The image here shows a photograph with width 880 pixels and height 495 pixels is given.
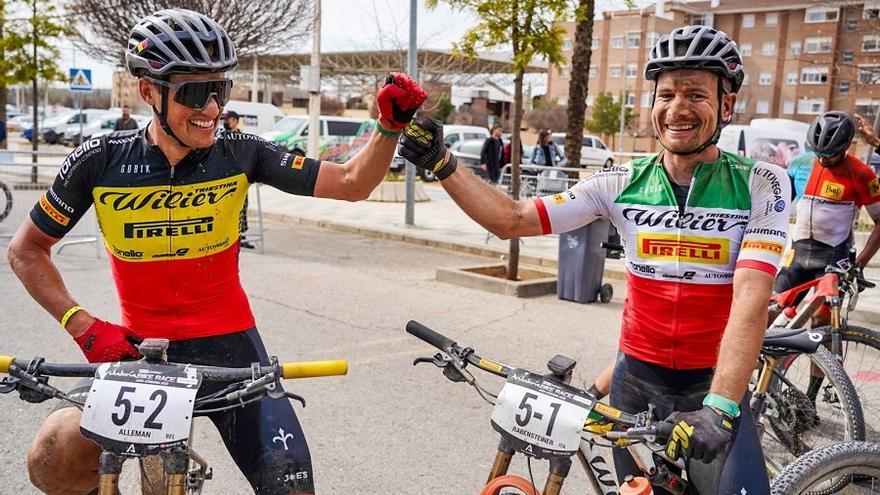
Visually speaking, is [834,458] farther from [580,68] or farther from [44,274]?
[580,68]

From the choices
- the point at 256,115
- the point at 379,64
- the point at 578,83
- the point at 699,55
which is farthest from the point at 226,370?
the point at 379,64

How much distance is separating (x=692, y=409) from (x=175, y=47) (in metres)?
2.18

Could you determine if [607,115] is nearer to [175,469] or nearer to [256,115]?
[256,115]

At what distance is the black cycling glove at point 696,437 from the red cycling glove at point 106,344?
1637mm

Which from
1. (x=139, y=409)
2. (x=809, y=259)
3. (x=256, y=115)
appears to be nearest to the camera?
(x=139, y=409)

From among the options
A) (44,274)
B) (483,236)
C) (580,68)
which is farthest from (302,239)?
(44,274)

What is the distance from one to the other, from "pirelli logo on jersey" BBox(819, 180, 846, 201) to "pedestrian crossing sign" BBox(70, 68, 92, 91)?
61.9 feet

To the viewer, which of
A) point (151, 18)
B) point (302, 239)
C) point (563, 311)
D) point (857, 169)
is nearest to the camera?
point (151, 18)

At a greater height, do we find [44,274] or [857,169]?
[857,169]

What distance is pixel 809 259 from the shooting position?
586cm

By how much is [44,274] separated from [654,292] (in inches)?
84.5

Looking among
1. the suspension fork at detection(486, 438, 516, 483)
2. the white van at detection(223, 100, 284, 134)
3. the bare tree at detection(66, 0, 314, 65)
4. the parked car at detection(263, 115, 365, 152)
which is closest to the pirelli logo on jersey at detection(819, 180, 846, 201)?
the suspension fork at detection(486, 438, 516, 483)

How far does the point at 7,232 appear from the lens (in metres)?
12.6

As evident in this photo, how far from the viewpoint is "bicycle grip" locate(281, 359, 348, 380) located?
2.18 meters
